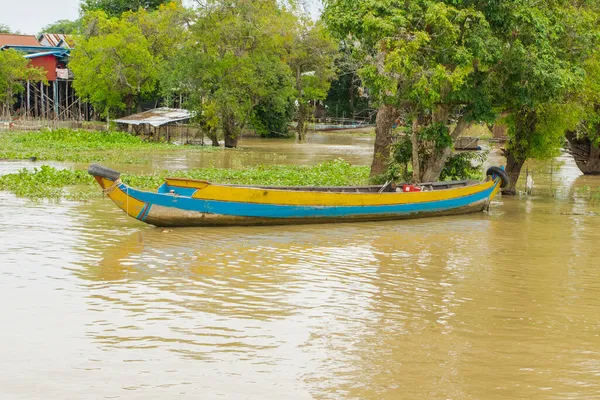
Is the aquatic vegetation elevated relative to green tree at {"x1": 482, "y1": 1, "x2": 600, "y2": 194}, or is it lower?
lower

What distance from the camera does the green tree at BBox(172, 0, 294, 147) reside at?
119 feet

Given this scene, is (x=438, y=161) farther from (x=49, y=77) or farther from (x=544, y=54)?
(x=49, y=77)

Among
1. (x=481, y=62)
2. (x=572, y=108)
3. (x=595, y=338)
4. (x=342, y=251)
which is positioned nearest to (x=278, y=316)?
(x=595, y=338)

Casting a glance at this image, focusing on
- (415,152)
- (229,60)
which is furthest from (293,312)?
(229,60)

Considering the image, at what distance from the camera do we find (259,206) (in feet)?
49.5

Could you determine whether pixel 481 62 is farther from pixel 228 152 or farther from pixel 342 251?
pixel 228 152

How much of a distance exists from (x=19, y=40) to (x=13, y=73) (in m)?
9.32

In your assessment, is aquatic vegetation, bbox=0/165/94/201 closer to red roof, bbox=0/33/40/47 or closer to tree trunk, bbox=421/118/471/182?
tree trunk, bbox=421/118/471/182

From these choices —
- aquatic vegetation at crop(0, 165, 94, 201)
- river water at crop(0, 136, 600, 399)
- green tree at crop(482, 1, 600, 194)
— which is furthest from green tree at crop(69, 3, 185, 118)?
river water at crop(0, 136, 600, 399)

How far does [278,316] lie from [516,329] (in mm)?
2603

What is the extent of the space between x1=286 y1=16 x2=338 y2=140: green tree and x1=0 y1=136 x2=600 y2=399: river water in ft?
104

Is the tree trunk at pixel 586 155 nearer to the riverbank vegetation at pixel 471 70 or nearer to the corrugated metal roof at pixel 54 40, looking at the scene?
the riverbank vegetation at pixel 471 70

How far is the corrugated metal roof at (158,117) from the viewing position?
129 ft

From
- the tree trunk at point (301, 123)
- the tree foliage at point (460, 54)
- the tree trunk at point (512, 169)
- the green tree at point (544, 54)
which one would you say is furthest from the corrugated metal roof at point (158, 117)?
the green tree at point (544, 54)
